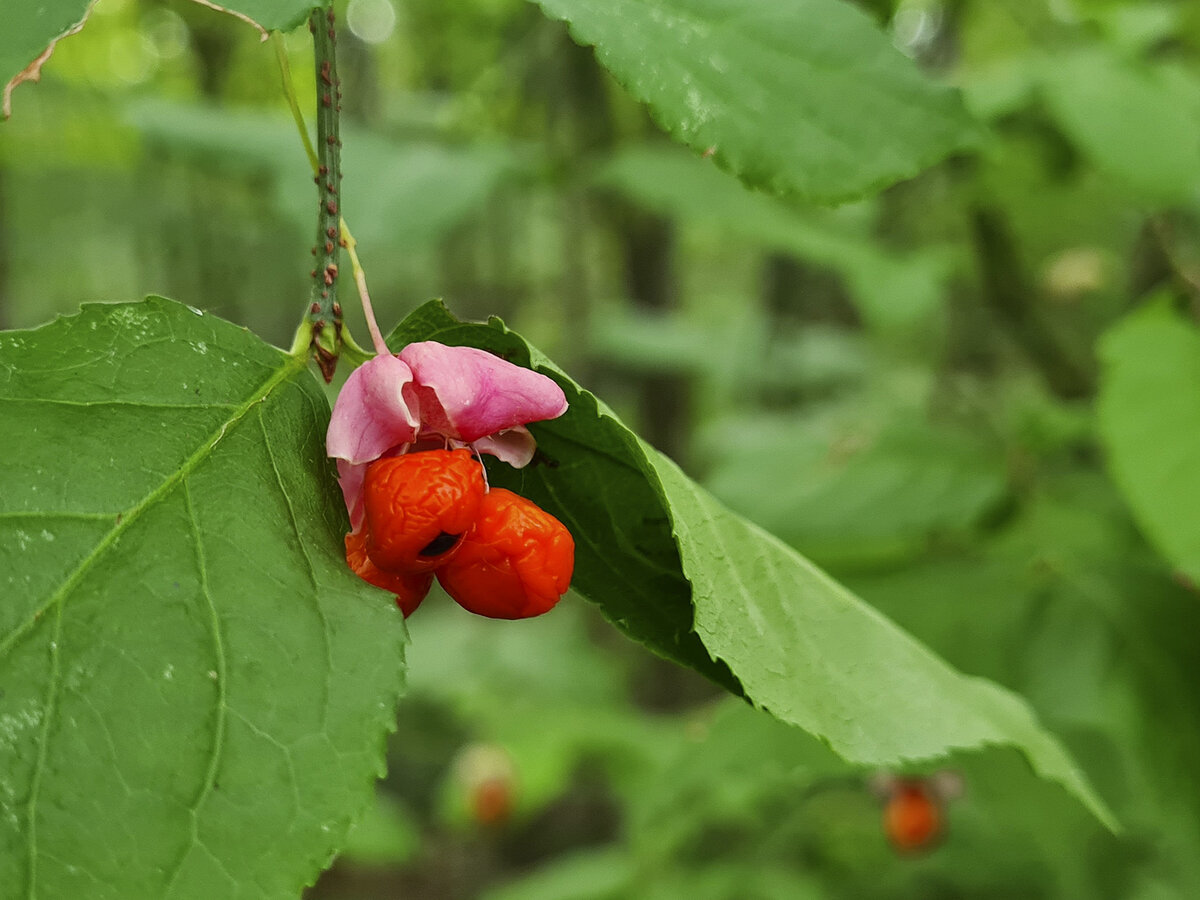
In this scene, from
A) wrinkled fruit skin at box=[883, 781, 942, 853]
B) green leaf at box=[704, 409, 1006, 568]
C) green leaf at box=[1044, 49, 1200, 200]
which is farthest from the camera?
wrinkled fruit skin at box=[883, 781, 942, 853]

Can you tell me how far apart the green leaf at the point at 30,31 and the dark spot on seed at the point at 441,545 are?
0.83 ft

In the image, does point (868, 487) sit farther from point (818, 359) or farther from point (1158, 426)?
point (818, 359)

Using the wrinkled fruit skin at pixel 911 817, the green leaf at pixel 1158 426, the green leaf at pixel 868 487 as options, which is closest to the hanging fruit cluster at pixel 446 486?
the green leaf at pixel 1158 426

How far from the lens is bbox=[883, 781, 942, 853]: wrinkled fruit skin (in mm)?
1813

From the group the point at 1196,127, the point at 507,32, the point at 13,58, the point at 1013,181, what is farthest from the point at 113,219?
the point at 13,58

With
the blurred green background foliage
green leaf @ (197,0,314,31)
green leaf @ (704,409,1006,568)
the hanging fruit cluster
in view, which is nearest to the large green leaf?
the hanging fruit cluster

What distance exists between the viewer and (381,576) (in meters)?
0.51

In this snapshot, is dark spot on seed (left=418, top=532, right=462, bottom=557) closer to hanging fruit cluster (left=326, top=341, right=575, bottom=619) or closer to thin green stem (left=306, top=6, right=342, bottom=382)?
hanging fruit cluster (left=326, top=341, right=575, bottom=619)

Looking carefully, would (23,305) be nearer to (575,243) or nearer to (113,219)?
(113,219)

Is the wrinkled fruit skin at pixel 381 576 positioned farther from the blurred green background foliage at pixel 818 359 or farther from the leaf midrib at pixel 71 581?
the blurred green background foliage at pixel 818 359

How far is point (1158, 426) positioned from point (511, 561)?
0.95m

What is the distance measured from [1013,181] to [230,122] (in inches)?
54.2

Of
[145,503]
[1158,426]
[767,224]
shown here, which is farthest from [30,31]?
[767,224]

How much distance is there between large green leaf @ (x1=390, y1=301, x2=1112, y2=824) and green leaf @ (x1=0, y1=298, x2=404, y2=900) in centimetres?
12
